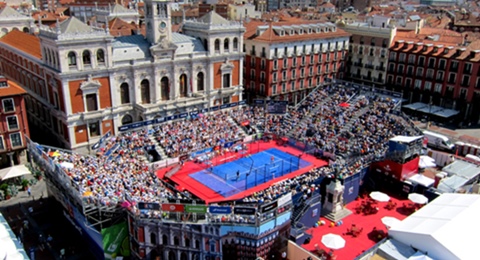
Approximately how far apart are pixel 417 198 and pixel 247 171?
21.9m

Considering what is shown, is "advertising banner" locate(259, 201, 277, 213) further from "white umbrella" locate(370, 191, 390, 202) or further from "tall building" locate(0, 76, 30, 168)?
"tall building" locate(0, 76, 30, 168)

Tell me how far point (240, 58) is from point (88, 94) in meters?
28.0

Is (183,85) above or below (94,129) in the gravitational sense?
above

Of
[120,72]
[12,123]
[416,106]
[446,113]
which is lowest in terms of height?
[446,113]

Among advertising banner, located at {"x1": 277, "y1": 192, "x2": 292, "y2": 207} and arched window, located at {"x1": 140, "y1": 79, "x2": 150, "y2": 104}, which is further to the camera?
arched window, located at {"x1": 140, "y1": 79, "x2": 150, "y2": 104}

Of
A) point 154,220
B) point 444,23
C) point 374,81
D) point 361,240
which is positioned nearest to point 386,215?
point 361,240

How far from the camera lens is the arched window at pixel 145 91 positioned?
65062 millimetres

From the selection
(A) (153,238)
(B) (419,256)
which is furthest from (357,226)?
(A) (153,238)

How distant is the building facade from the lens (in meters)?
90.4

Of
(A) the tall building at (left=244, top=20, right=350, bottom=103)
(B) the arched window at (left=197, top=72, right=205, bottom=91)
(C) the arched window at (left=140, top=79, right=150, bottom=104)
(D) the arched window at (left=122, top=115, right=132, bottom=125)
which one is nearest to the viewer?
(D) the arched window at (left=122, top=115, right=132, bottom=125)

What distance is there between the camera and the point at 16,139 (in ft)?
191

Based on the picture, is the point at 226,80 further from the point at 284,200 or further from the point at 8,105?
the point at 284,200

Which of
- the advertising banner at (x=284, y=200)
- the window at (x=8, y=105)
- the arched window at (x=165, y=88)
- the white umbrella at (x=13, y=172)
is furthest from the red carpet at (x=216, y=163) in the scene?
the window at (x=8, y=105)

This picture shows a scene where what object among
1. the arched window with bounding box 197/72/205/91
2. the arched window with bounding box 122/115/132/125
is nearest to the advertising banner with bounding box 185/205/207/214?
the arched window with bounding box 122/115/132/125
